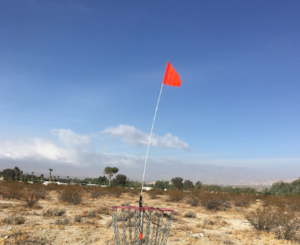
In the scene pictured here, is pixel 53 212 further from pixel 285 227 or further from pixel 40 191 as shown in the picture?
pixel 40 191

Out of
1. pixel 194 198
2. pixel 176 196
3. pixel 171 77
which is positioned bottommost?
pixel 176 196

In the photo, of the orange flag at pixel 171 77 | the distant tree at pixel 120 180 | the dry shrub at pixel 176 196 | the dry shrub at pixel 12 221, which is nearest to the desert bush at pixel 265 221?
the orange flag at pixel 171 77

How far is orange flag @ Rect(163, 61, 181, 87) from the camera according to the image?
5684 mm

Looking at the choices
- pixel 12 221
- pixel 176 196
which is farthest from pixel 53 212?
pixel 176 196

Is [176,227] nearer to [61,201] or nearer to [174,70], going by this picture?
[174,70]

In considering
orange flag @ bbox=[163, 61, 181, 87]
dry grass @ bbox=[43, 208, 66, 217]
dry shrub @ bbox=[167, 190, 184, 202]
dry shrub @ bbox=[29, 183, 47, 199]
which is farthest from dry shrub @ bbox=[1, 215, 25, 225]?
dry shrub @ bbox=[167, 190, 184, 202]

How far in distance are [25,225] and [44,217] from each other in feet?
7.30

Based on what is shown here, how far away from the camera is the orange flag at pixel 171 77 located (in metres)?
5.68

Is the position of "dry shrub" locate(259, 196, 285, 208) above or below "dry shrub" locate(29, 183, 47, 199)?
above

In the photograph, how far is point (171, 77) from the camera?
5742mm

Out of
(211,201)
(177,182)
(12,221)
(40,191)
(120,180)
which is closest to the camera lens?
(12,221)

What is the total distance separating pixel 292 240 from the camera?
35.8ft

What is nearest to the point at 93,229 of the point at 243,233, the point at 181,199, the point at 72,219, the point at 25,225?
the point at 72,219

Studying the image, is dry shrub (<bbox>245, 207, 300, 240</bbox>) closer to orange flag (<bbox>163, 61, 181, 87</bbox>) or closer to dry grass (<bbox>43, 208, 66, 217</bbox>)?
orange flag (<bbox>163, 61, 181, 87</bbox>)
